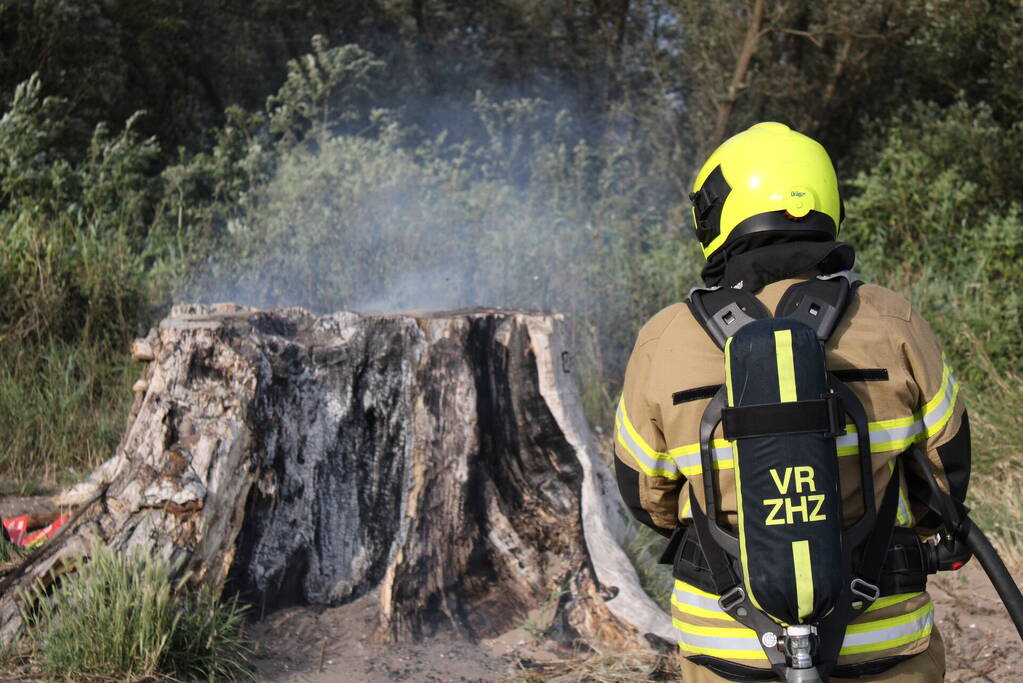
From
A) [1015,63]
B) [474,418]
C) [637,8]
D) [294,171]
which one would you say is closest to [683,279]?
[294,171]

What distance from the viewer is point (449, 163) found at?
Answer: 382 inches

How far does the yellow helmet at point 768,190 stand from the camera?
178cm

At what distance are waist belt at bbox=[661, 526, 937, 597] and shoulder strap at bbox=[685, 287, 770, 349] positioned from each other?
38 centimetres

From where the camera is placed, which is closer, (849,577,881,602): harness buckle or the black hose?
(849,577,881,602): harness buckle

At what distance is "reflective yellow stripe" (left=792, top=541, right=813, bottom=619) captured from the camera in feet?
4.97

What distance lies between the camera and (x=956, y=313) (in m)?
6.35

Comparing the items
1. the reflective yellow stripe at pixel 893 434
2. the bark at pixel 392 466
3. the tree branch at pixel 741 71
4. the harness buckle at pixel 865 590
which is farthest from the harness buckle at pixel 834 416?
the tree branch at pixel 741 71

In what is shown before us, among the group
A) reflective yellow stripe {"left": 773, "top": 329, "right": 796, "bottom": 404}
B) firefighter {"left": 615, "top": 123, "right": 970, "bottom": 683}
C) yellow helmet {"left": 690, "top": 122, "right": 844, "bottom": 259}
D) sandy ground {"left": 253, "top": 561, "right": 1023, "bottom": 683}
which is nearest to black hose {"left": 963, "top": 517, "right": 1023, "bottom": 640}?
firefighter {"left": 615, "top": 123, "right": 970, "bottom": 683}

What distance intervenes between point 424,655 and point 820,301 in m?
2.46

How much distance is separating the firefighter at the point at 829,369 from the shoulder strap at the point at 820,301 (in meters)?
0.03

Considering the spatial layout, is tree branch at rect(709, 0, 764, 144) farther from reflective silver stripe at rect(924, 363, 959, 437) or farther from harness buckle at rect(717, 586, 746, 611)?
harness buckle at rect(717, 586, 746, 611)

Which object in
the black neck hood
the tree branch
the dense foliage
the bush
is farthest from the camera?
the tree branch

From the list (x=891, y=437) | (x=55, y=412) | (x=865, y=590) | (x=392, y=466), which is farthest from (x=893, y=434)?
(x=55, y=412)

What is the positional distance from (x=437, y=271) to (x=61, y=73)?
4.27 metres
